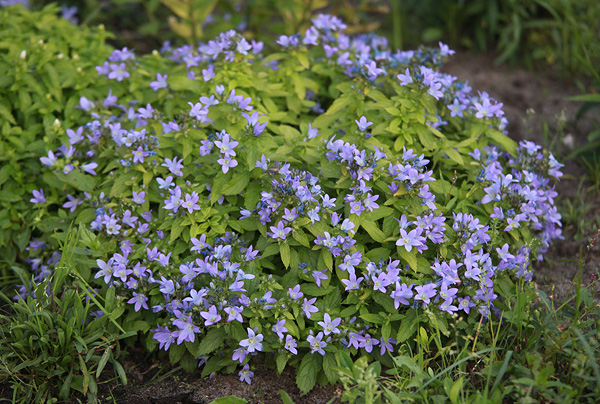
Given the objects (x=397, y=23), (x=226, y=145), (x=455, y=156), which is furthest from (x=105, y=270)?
(x=397, y=23)

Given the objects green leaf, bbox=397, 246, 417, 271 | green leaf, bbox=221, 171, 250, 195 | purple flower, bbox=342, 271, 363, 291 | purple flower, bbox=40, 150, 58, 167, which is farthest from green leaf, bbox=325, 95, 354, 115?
purple flower, bbox=40, 150, 58, 167

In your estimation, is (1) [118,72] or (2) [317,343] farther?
(1) [118,72]

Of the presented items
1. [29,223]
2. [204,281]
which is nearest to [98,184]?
Result: [29,223]

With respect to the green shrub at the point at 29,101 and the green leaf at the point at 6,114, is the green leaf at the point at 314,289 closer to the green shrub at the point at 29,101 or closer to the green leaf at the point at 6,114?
the green shrub at the point at 29,101

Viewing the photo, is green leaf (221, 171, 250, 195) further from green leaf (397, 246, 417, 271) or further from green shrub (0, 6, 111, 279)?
green shrub (0, 6, 111, 279)

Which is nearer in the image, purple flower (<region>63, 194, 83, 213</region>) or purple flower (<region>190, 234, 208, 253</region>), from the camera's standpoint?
purple flower (<region>190, 234, 208, 253</region>)

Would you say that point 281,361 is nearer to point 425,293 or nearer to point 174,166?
point 425,293

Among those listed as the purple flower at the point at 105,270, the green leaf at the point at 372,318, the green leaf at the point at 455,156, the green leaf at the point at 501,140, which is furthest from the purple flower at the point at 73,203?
the green leaf at the point at 501,140
